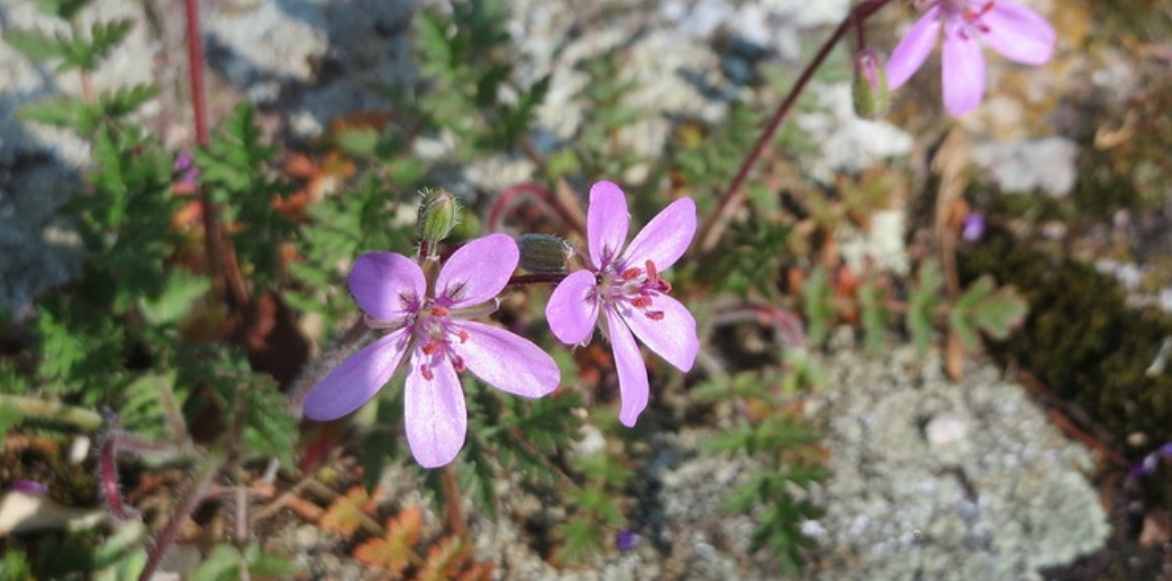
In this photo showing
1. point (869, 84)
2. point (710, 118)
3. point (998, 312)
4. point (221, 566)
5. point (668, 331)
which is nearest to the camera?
point (668, 331)

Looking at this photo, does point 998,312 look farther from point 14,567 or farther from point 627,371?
point 14,567

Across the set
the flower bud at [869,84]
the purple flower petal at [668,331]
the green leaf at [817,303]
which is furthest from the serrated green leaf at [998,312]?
the purple flower petal at [668,331]

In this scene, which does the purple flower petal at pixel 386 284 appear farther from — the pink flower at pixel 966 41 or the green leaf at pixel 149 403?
the pink flower at pixel 966 41

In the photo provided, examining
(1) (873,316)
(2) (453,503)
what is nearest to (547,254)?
(2) (453,503)

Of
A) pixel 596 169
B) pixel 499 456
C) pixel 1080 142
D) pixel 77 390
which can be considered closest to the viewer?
pixel 499 456

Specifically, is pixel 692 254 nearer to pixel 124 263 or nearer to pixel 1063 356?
pixel 1063 356

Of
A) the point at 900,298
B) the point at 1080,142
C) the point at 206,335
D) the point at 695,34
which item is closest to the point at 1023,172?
the point at 1080,142
